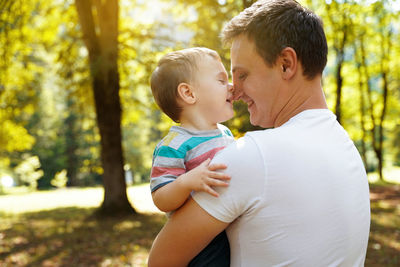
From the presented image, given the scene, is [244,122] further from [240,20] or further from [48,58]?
[48,58]

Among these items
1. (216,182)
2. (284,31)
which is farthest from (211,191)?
(284,31)

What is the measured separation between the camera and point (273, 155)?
4.12 feet

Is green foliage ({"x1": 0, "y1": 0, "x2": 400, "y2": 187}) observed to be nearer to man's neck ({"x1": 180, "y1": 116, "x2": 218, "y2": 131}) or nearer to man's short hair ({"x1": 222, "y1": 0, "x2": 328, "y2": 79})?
man's neck ({"x1": 180, "y1": 116, "x2": 218, "y2": 131})

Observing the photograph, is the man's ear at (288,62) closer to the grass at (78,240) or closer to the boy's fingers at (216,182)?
the boy's fingers at (216,182)

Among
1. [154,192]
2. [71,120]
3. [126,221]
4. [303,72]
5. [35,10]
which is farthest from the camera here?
[71,120]

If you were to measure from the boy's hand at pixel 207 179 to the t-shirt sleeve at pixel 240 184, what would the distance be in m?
0.02

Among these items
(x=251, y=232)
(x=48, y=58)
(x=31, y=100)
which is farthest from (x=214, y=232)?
(x=48, y=58)

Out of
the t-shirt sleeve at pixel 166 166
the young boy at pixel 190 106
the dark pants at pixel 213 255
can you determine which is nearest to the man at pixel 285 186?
the dark pants at pixel 213 255

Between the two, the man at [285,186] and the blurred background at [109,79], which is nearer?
the man at [285,186]

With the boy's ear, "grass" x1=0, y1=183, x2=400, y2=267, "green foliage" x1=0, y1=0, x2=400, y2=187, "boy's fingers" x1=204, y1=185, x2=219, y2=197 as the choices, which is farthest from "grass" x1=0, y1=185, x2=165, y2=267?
"boy's fingers" x1=204, y1=185, x2=219, y2=197

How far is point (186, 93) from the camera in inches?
78.5

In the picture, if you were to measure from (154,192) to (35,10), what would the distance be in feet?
40.6

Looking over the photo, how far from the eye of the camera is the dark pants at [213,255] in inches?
63.0

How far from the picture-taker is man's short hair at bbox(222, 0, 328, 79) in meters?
1.51
